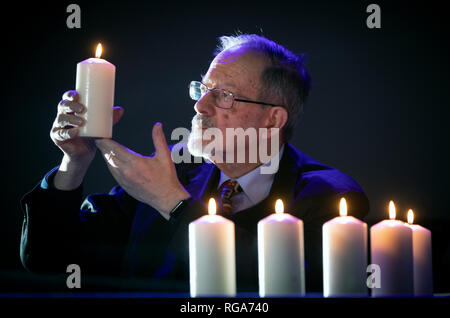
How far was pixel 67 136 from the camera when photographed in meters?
1.82

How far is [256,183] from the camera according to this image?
2.56m

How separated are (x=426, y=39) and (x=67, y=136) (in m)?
2.27

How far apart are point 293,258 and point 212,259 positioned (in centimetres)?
20

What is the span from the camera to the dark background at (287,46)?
10.3 feet

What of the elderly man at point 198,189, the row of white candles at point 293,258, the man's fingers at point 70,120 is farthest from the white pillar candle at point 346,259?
the man's fingers at point 70,120

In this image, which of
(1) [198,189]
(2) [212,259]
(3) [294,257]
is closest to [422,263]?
(3) [294,257]

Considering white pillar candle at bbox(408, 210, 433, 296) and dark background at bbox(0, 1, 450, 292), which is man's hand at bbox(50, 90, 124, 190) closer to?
white pillar candle at bbox(408, 210, 433, 296)

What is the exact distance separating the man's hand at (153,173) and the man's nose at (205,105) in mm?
857

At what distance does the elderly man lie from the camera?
1.76m

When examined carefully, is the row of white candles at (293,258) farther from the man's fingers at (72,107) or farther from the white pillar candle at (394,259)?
the man's fingers at (72,107)

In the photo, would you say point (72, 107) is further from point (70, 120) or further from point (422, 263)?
point (422, 263)

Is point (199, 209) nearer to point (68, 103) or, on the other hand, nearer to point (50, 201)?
point (68, 103)

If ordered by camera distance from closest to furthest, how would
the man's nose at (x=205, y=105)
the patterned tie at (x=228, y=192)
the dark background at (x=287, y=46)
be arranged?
the patterned tie at (x=228, y=192) < the man's nose at (x=205, y=105) < the dark background at (x=287, y=46)

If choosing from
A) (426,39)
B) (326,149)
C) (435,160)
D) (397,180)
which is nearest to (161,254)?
(326,149)
